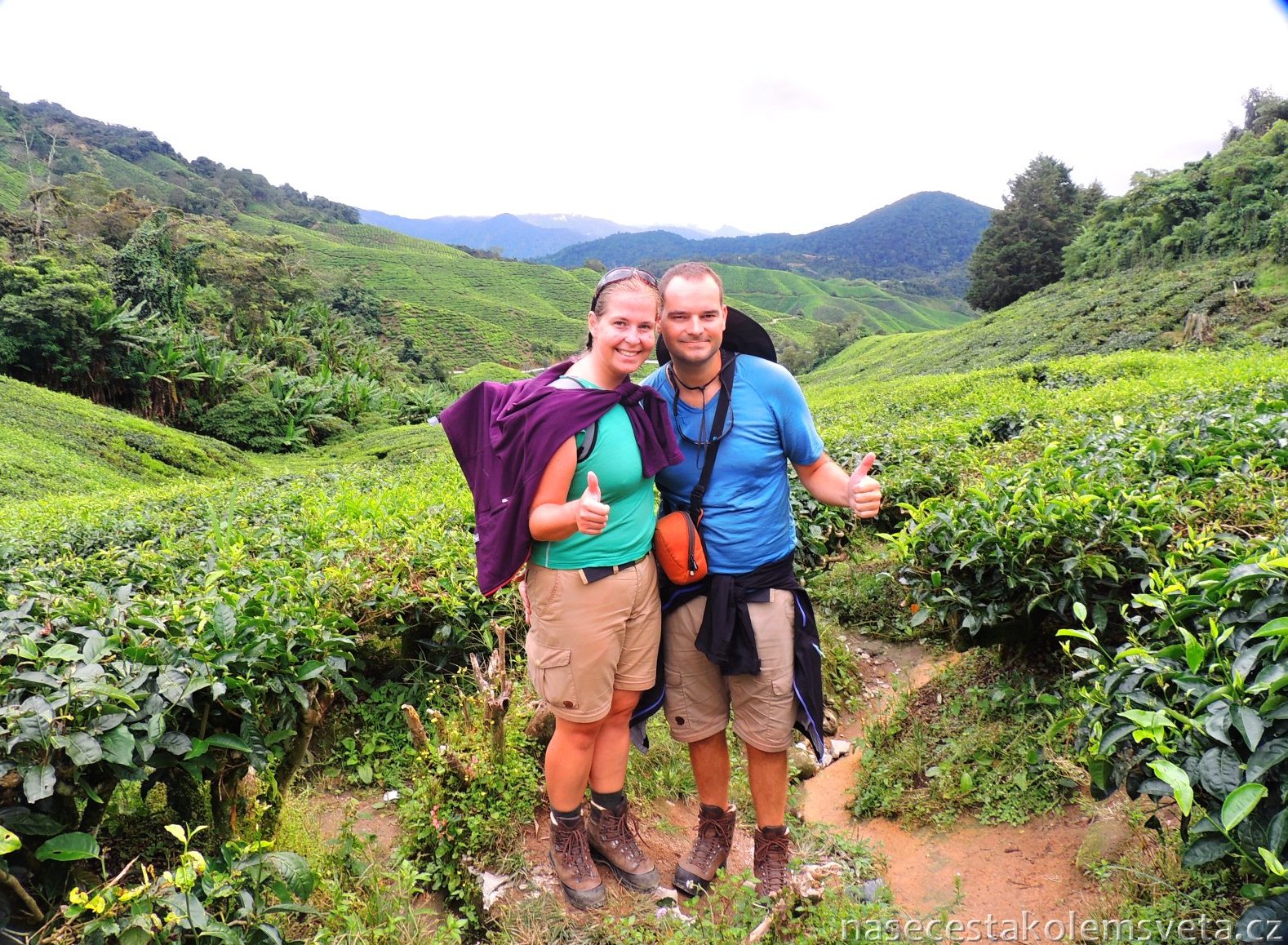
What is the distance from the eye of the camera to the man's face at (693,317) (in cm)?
234

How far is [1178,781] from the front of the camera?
1557 mm

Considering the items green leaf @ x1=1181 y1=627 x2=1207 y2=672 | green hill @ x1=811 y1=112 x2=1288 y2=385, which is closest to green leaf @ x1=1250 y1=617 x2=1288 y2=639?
green leaf @ x1=1181 y1=627 x2=1207 y2=672

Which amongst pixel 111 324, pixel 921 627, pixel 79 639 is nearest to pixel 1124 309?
pixel 921 627

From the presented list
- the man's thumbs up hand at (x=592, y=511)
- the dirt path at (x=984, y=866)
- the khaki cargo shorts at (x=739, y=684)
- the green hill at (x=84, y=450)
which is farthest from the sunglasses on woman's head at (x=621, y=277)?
the green hill at (x=84, y=450)

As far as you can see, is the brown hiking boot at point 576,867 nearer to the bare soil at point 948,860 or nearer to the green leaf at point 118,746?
the bare soil at point 948,860

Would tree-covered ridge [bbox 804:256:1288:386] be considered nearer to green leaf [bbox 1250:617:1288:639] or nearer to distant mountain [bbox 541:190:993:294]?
green leaf [bbox 1250:617:1288:639]

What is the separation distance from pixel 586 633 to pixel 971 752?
1742mm

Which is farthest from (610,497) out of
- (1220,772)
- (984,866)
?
(984,866)

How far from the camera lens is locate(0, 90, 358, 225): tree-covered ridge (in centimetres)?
5306

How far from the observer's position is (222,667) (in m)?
2.26

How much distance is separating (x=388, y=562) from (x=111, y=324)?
19.3 metres

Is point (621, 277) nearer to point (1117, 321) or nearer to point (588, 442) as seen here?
point (588, 442)

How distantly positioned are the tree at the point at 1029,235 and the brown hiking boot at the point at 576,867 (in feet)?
128

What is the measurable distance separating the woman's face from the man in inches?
4.7
